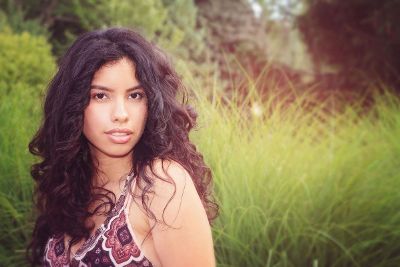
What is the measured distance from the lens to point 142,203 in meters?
1.51

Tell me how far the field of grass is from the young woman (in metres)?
0.83

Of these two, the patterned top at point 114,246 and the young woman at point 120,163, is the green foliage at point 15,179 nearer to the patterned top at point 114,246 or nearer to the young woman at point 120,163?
the young woman at point 120,163

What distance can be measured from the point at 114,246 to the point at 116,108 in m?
0.41

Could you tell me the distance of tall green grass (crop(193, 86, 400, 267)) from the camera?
2620 millimetres

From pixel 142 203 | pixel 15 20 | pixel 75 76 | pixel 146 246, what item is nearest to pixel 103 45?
pixel 75 76

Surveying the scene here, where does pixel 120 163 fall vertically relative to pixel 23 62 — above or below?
below

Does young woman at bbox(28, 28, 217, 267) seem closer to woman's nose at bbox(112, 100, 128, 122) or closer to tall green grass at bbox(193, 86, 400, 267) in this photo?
woman's nose at bbox(112, 100, 128, 122)

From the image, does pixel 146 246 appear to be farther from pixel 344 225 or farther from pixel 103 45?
pixel 344 225

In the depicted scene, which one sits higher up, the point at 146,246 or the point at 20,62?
the point at 20,62

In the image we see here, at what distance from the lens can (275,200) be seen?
104 inches

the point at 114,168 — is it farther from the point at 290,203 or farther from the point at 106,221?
the point at 290,203

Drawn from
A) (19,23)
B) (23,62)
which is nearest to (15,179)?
(23,62)

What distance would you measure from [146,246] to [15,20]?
648 cm

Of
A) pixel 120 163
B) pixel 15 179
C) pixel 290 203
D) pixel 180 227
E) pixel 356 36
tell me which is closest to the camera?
pixel 180 227
